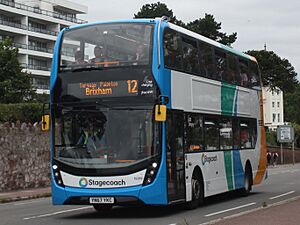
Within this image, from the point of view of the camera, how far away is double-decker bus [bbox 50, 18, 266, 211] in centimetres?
1423

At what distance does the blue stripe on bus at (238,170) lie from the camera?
1995 cm

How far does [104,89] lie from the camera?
1471cm

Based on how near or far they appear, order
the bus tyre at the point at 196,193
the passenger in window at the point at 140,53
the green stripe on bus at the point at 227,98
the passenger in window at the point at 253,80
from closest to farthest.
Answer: the passenger in window at the point at 140,53, the bus tyre at the point at 196,193, the green stripe on bus at the point at 227,98, the passenger in window at the point at 253,80

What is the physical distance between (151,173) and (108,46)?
3100 millimetres

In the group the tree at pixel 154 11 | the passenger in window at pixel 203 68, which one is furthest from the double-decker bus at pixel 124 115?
the tree at pixel 154 11

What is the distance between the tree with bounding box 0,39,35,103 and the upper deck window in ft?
144

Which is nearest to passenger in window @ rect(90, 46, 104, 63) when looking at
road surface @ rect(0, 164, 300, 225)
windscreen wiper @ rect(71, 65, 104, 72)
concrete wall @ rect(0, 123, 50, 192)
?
windscreen wiper @ rect(71, 65, 104, 72)

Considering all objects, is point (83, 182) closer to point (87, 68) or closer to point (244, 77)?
point (87, 68)

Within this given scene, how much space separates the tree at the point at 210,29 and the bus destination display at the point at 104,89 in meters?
52.0

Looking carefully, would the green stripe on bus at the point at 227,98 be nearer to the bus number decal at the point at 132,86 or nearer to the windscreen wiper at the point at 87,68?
the bus number decal at the point at 132,86

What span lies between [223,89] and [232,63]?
1617 millimetres

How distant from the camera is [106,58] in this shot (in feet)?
48.8

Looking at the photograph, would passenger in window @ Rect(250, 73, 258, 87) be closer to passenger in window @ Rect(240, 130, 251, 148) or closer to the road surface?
passenger in window @ Rect(240, 130, 251, 148)

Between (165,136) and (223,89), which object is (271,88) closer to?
(223,89)
